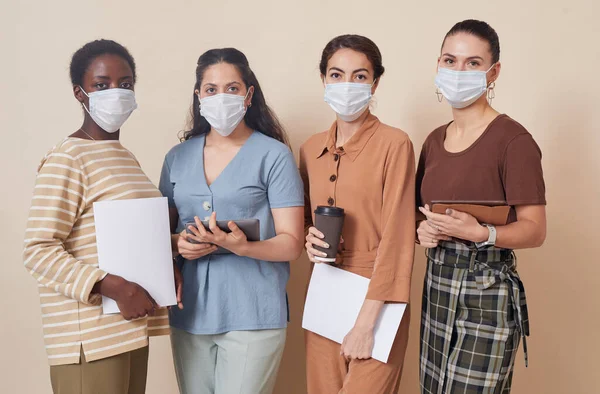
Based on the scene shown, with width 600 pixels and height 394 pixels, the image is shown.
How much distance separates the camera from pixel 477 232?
62.1 inches

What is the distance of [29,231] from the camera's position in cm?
153

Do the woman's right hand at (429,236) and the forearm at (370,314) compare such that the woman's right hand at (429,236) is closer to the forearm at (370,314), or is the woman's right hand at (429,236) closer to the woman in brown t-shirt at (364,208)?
the woman in brown t-shirt at (364,208)

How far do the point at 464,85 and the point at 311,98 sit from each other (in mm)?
1018

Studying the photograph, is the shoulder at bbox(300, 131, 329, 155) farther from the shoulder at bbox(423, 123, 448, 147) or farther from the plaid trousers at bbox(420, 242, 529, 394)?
the plaid trousers at bbox(420, 242, 529, 394)

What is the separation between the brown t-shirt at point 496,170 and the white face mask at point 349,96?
30 cm

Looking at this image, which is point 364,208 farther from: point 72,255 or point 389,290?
point 72,255

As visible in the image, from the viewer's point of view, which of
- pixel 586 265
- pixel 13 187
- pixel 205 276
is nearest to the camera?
pixel 205 276

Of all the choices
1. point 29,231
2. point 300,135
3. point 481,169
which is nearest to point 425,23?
point 300,135

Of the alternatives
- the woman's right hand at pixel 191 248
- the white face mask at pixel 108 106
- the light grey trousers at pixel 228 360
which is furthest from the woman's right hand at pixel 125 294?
the white face mask at pixel 108 106

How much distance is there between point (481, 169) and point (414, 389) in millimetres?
1357

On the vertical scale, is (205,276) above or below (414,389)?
above

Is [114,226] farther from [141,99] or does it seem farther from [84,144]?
[141,99]

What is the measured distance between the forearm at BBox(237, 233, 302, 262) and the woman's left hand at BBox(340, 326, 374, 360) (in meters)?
0.30

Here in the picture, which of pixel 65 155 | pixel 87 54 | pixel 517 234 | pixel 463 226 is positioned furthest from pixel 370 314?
pixel 87 54
